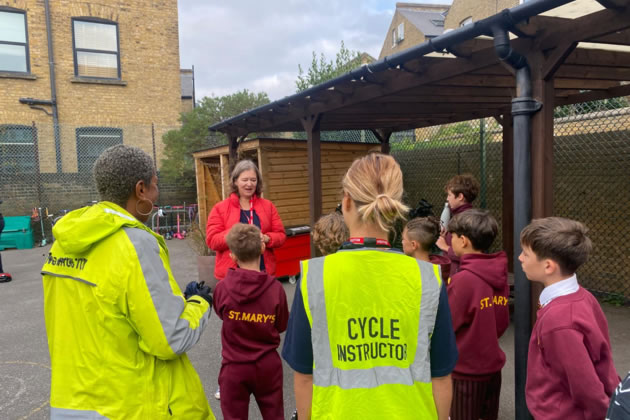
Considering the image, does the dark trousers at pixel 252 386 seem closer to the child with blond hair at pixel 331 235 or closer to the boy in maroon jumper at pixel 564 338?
the child with blond hair at pixel 331 235

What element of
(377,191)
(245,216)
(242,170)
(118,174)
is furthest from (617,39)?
(118,174)

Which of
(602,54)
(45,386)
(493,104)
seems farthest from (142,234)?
(493,104)

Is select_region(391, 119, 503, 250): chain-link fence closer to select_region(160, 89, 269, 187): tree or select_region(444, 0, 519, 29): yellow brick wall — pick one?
select_region(160, 89, 269, 187): tree

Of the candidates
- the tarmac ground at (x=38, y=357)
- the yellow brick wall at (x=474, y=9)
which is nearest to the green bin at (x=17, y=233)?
the tarmac ground at (x=38, y=357)

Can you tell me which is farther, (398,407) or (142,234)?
(142,234)

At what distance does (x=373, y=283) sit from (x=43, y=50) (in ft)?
52.7

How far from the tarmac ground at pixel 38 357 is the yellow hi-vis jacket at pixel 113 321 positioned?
202cm

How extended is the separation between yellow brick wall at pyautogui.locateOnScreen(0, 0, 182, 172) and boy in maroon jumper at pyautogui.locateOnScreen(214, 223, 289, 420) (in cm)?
1314

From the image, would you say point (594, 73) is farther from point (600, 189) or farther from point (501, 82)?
point (600, 189)

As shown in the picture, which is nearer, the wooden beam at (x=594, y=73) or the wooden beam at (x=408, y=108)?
the wooden beam at (x=594, y=73)

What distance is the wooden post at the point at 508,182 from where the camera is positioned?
20.7ft

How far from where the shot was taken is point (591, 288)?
623 cm

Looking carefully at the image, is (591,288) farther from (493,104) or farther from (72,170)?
(72,170)

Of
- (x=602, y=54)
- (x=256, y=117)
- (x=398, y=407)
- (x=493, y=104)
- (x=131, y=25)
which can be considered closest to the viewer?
(x=398, y=407)
